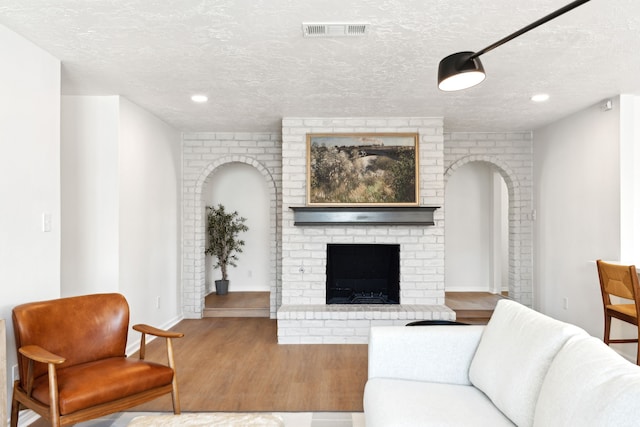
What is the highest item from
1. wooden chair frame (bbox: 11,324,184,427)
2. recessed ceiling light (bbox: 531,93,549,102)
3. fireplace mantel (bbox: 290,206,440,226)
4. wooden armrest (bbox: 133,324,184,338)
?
recessed ceiling light (bbox: 531,93,549,102)

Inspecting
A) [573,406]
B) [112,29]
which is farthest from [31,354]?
[573,406]

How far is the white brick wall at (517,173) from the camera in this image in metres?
5.57

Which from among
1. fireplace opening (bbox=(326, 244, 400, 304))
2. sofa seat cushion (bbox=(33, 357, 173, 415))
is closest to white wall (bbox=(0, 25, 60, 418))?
sofa seat cushion (bbox=(33, 357, 173, 415))

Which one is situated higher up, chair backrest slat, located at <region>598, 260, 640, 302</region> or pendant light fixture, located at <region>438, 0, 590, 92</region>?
pendant light fixture, located at <region>438, 0, 590, 92</region>

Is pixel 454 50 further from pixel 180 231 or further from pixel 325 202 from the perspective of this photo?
pixel 180 231

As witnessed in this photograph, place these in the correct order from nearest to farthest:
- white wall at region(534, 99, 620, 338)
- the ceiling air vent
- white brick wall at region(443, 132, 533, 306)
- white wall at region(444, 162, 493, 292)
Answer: the ceiling air vent
white wall at region(534, 99, 620, 338)
white brick wall at region(443, 132, 533, 306)
white wall at region(444, 162, 493, 292)

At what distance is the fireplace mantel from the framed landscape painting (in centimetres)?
11

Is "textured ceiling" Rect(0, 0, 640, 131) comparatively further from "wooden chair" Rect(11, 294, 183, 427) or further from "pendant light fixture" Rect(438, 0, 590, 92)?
"wooden chair" Rect(11, 294, 183, 427)

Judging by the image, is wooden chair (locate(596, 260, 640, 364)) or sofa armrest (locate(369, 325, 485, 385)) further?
wooden chair (locate(596, 260, 640, 364))

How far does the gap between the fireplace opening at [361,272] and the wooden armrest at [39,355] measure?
3.22 meters

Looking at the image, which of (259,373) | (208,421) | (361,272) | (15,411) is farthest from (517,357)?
(361,272)

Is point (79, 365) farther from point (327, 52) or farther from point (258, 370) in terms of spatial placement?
point (327, 52)

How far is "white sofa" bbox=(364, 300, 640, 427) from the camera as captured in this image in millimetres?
1319

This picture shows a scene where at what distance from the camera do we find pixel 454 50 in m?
2.80
